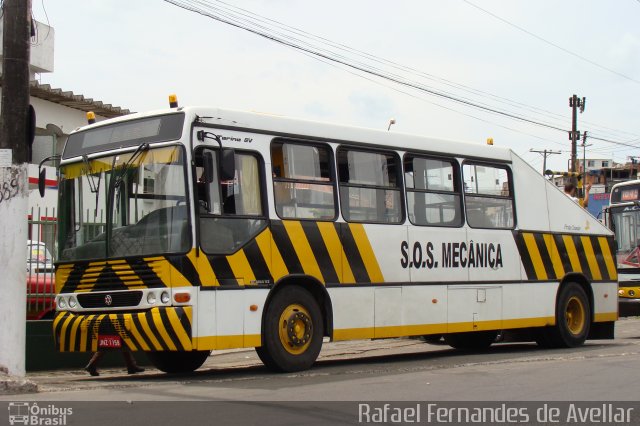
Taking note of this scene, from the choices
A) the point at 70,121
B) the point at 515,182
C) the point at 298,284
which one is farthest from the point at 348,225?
the point at 70,121

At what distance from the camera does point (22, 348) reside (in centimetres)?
991

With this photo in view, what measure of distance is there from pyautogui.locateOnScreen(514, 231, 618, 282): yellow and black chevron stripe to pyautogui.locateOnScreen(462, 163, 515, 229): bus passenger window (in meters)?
0.43

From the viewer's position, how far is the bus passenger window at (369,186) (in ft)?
40.3

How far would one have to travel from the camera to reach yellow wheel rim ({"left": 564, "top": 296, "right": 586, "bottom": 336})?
15.6 m

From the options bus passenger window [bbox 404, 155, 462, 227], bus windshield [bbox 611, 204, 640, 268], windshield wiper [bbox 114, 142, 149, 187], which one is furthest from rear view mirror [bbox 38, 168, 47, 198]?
bus windshield [bbox 611, 204, 640, 268]

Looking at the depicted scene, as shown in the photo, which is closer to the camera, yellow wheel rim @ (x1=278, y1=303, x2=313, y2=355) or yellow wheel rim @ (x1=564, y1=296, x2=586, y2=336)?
yellow wheel rim @ (x1=278, y1=303, x2=313, y2=355)

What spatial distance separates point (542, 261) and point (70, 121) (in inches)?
765

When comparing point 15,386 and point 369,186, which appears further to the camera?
point 369,186

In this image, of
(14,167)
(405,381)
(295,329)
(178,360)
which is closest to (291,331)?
(295,329)

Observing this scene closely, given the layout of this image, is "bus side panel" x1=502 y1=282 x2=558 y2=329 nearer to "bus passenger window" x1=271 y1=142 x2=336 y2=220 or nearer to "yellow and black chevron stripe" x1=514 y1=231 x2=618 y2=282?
"yellow and black chevron stripe" x1=514 y1=231 x2=618 y2=282

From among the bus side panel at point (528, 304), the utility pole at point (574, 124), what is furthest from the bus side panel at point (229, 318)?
the utility pole at point (574, 124)

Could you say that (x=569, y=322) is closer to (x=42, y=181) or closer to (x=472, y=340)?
(x=472, y=340)

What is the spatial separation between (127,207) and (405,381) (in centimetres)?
374

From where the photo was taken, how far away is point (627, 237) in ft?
69.2
